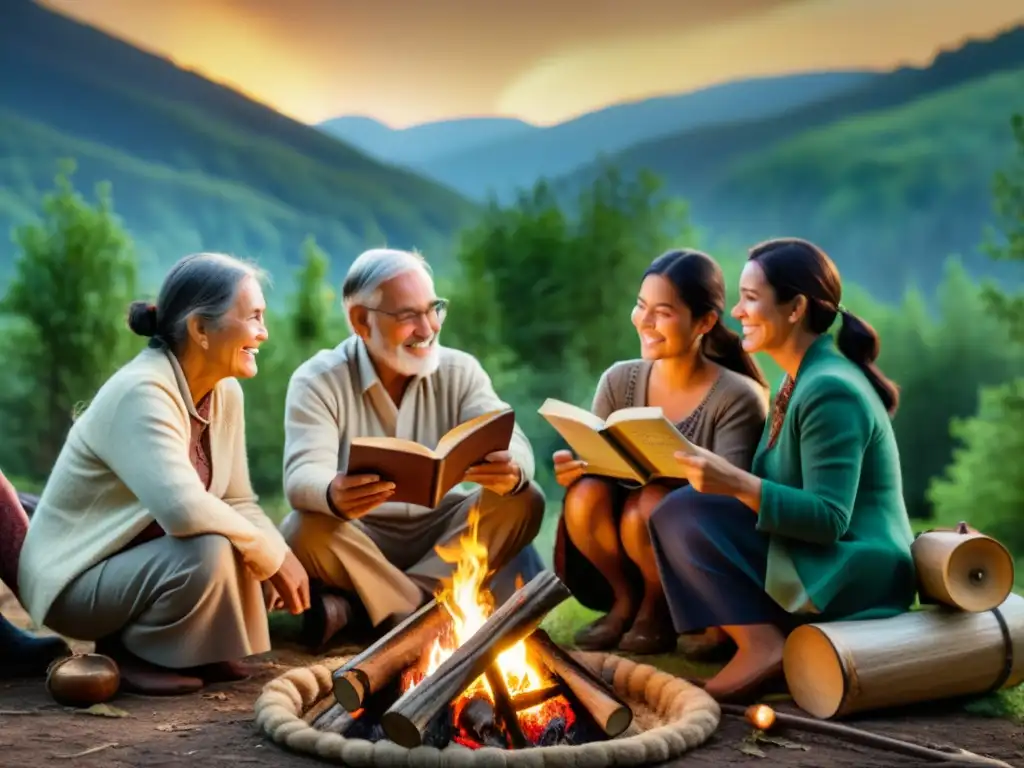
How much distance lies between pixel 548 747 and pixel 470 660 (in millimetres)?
348

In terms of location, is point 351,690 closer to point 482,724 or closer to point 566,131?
point 482,724

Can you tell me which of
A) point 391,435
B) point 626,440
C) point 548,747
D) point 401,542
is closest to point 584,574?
point 401,542

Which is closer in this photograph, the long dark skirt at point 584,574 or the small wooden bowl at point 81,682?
the small wooden bowl at point 81,682

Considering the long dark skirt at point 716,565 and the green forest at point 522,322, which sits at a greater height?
the green forest at point 522,322

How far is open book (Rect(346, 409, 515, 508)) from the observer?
14.1 ft

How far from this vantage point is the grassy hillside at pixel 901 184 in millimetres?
9789

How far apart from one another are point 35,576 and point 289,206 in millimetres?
6502

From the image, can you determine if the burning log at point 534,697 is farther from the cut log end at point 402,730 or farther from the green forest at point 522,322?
the green forest at point 522,322

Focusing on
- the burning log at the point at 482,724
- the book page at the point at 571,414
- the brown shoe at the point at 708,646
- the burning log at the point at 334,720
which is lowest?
the brown shoe at the point at 708,646

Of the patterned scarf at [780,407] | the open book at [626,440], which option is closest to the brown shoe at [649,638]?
the open book at [626,440]

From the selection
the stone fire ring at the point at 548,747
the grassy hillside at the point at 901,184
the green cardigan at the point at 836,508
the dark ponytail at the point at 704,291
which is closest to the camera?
the stone fire ring at the point at 548,747

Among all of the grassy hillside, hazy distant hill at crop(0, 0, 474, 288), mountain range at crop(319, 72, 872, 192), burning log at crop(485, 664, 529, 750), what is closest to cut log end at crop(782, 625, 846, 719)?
burning log at crop(485, 664, 529, 750)

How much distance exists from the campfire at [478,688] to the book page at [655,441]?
643mm

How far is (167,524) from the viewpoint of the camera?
434 cm
